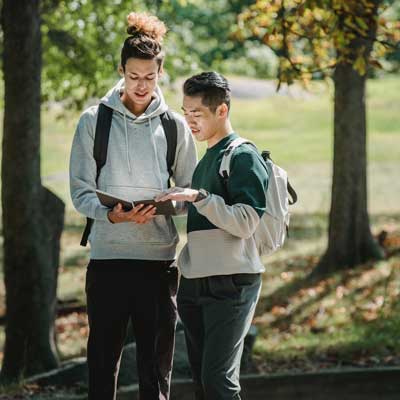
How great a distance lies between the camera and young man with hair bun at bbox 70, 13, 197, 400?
426cm

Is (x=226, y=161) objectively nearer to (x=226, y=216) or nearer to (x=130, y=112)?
(x=226, y=216)

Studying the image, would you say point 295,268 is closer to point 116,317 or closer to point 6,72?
point 6,72

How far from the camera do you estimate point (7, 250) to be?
26.4ft

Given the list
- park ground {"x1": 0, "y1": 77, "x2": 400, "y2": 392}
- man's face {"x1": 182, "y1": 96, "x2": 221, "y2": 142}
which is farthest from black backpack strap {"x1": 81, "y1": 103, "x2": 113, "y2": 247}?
park ground {"x1": 0, "y1": 77, "x2": 400, "y2": 392}

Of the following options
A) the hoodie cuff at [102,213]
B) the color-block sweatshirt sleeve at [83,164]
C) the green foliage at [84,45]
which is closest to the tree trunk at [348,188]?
the green foliage at [84,45]

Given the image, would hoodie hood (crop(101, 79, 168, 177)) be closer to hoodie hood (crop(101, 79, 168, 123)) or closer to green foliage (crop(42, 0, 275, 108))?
hoodie hood (crop(101, 79, 168, 123))

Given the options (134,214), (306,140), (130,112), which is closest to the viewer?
(134,214)

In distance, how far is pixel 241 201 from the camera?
398 cm

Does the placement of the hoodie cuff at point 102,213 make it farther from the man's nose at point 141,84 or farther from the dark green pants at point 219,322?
the man's nose at point 141,84

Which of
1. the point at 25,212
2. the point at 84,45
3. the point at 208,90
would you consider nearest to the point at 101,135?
the point at 208,90

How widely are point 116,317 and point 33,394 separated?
8.66ft

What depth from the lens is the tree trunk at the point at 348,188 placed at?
11.7 m

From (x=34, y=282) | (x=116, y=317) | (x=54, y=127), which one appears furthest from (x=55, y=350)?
(x=54, y=127)

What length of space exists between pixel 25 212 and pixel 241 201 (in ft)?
14.2
